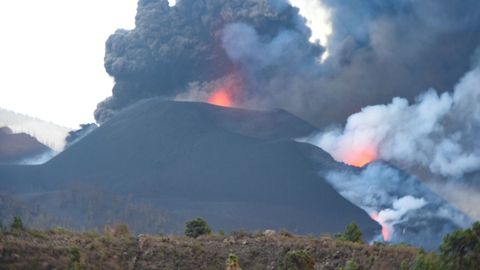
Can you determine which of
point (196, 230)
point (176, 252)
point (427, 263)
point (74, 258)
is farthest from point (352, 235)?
point (74, 258)

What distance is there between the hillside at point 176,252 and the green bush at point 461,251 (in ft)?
20.1

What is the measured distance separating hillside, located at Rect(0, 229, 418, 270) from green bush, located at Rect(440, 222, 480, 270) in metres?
6.14

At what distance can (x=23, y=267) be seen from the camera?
139 ft

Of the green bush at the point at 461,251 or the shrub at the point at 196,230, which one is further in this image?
the shrub at the point at 196,230

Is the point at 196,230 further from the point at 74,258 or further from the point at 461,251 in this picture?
the point at 461,251

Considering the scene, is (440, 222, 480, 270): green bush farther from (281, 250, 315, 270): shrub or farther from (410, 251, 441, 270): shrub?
(281, 250, 315, 270): shrub

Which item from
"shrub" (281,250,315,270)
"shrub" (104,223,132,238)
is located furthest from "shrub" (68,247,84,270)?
"shrub" (281,250,315,270)

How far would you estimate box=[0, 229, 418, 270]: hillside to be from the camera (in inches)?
1727

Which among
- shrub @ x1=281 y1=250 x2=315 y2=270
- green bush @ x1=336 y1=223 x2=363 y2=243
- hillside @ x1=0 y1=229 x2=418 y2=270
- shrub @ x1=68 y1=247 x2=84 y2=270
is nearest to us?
shrub @ x1=68 y1=247 x2=84 y2=270

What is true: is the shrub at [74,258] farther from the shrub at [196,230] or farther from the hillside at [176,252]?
the shrub at [196,230]

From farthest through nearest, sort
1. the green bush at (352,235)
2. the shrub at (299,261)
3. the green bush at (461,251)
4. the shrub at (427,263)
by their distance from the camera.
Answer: the green bush at (352,235) → the shrub at (299,261) → the shrub at (427,263) → the green bush at (461,251)

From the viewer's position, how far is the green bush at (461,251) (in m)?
37.1

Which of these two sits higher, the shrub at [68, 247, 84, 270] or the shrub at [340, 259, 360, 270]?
the shrub at [340, 259, 360, 270]

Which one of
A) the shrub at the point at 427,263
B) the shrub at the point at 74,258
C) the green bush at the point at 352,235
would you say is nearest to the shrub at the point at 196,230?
the green bush at the point at 352,235
